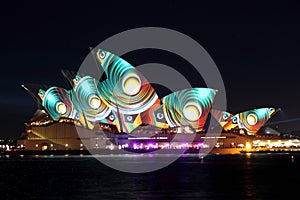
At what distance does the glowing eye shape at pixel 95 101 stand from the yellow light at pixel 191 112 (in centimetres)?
1244

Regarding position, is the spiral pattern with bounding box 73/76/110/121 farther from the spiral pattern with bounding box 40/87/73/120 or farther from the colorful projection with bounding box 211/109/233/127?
the colorful projection with bounding box 211/109/233/127

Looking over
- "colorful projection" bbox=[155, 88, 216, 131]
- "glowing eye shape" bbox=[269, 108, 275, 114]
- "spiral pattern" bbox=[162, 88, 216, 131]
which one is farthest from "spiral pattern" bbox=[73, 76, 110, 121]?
"glowing eye shape" bbox=[269, 108, 275, 114]

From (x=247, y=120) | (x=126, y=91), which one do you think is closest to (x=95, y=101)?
(x=126, y=91)

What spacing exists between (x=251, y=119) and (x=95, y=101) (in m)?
27.1

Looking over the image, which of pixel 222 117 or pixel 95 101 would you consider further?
pixel 222 117

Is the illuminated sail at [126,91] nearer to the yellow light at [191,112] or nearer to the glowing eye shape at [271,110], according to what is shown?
the yellow light at [191,112]

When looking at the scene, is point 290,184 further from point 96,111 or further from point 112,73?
point 96,111

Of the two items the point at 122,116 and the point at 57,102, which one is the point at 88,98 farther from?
the point at 122,116

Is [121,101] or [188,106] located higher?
[121,101]

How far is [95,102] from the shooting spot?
74.0 meters

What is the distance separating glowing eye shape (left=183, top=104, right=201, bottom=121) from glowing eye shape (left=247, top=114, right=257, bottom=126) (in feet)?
39.1

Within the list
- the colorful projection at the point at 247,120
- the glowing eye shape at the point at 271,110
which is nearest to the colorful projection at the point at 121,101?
the colorful projection at the point at 247,120

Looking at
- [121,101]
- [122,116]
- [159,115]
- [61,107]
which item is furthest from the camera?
[159,115]

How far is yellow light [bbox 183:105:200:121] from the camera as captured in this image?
74.8m
